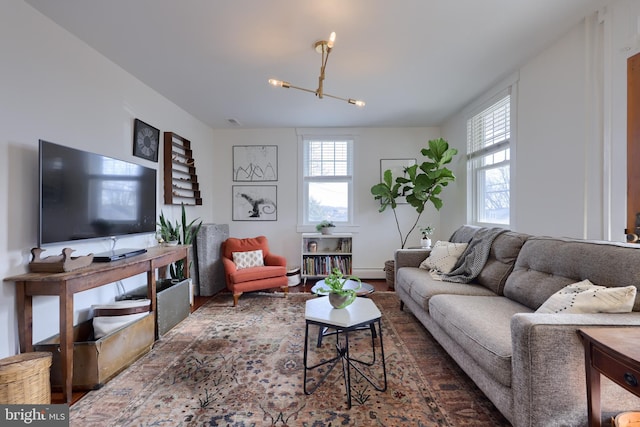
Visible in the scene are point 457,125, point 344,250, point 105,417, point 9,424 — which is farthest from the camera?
point 344,250

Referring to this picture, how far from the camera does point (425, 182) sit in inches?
149

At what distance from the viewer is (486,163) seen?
3.47 meters

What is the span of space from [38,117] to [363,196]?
3836mm

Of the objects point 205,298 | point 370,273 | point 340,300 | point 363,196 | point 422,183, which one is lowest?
point 205,298

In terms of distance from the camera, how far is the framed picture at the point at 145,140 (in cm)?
286

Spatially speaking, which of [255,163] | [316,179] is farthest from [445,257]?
[255,163]

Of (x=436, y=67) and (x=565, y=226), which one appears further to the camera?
(x=436, y=67)

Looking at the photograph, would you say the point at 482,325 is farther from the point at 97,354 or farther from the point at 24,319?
the point at 24,319

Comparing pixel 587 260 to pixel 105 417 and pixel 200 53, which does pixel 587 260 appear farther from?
pixel 200 53

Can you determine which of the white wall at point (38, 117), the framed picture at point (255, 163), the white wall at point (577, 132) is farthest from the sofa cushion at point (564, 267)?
the framed picture at point (255, 163)

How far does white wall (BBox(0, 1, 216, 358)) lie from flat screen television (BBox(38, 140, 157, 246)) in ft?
0.62

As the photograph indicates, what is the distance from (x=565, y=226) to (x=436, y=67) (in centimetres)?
180

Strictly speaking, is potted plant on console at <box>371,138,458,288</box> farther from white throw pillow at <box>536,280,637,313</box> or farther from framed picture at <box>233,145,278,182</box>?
white throw pillow at <box>536,280,637,313</box>

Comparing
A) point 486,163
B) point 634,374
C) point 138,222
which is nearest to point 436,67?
point 486,163
